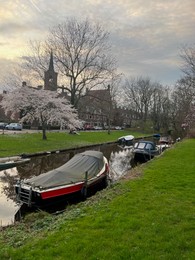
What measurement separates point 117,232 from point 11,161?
673 inches

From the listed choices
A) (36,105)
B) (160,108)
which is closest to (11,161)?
(36,105)

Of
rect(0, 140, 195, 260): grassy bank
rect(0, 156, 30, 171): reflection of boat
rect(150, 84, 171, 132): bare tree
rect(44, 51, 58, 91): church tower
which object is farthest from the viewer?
rect(150, 84, 171, 132): bare tree

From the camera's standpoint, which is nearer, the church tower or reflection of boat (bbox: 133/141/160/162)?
reflection of boat (bbox: 133/141/160/162)

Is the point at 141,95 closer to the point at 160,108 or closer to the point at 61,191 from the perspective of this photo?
the point at 160,108

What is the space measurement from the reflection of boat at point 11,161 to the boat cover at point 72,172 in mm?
6729

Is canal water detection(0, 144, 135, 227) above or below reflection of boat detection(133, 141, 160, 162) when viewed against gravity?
below

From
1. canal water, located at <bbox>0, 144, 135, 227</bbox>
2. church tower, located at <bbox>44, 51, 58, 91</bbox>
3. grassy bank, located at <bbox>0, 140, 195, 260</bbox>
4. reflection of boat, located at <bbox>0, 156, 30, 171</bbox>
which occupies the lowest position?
canal water, located at <bbox>0, 144, 135, 227</bbox>

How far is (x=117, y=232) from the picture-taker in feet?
22.5

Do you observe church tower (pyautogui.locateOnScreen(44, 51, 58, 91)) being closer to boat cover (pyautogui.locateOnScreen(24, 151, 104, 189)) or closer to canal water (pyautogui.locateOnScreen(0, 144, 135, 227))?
canal water (pyautogui.locateOnScreen(0, 144, 135, 227))

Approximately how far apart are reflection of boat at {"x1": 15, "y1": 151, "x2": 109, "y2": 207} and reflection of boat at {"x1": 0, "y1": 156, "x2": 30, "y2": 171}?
22.7 feet

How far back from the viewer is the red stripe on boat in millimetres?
12039

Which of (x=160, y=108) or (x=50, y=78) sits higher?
(x=50, y=78)

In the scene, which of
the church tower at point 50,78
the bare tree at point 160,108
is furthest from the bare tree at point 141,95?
the church tower at point 50,78

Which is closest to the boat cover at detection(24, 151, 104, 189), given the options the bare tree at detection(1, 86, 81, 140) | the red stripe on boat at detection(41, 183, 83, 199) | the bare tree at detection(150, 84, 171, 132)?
the red stripe on boat at detection(41, 183, 83, 199)
